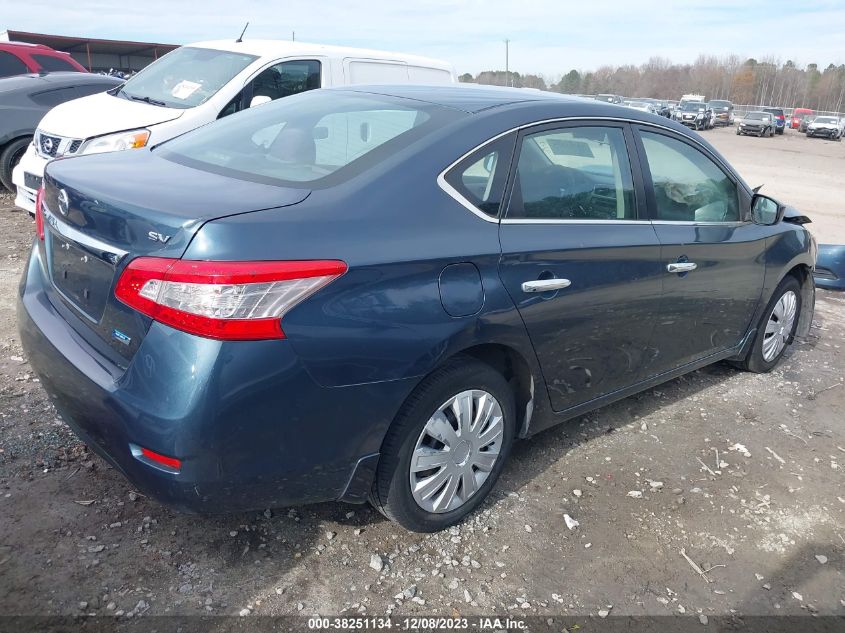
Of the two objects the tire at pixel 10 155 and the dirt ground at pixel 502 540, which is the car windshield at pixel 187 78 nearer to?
the tire at pixel 10 155

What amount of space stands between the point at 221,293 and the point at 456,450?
1194 millimetres

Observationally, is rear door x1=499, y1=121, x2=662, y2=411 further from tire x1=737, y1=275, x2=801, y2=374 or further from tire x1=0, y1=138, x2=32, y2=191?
tire x1=0, y1=138, x2=32, y2=191

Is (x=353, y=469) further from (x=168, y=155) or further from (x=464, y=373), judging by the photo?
(x=168, y=155)

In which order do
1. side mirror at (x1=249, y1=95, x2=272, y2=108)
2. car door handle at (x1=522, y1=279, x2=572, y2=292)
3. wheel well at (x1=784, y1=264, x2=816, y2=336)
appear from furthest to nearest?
side mirror at (x1=249, y1=95, x2=272, y2=108), wheel well at (x1=784, y1=264, x2=816, y2=336), car door handle at (x1=522, y1=279, x2=572, y2=292)

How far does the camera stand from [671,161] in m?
3.81

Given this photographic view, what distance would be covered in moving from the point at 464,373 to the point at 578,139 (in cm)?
130

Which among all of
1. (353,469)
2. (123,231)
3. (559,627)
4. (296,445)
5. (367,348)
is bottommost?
(559,627)

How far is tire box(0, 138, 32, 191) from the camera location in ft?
27.6

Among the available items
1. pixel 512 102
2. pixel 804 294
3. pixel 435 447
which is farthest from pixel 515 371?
pixel 804 294

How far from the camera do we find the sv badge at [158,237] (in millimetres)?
2206

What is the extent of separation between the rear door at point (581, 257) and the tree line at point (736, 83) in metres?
93.8

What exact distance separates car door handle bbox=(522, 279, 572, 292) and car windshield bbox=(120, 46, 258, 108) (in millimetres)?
4921

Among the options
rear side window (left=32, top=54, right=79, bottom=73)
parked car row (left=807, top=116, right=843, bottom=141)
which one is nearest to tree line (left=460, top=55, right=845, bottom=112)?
parked car row (left=807, top=116, right=843, bottom=141)

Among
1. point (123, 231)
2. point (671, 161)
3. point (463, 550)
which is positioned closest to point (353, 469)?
point (463, 550)
